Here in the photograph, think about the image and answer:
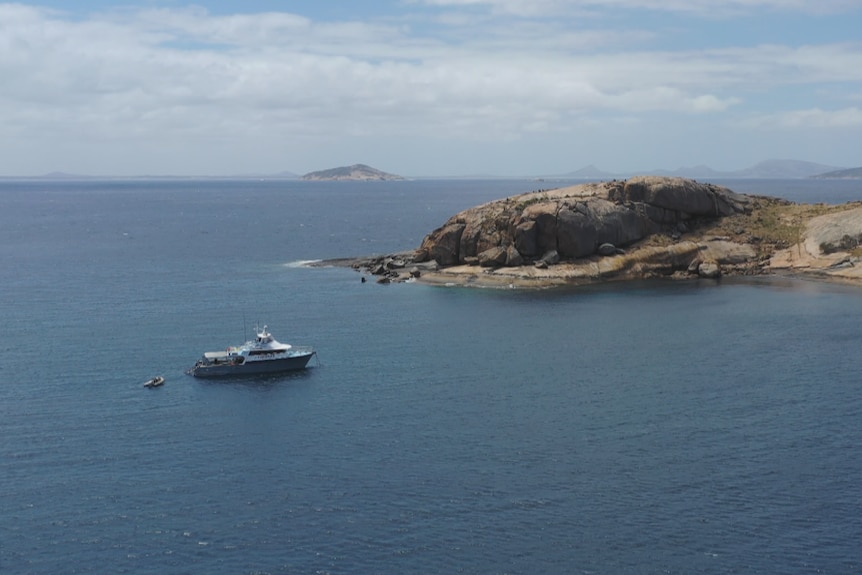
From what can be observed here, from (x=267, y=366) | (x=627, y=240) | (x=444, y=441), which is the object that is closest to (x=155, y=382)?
(x=267, y=366)

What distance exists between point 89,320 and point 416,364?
46.1 metres

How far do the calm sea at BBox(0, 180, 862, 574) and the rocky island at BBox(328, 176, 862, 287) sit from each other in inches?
845

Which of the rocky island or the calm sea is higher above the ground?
the rocky island

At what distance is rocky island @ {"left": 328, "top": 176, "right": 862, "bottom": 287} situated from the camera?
477ft

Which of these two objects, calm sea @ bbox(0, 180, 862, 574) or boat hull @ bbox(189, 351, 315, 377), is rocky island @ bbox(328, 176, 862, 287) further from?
boat hull @ bbox(189, 351, 315, 377)

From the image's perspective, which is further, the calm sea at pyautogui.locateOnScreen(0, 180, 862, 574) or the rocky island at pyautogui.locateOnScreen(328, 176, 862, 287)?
the rocky island at pyautogui.locateOnScreen(328, 176, 862, 287)

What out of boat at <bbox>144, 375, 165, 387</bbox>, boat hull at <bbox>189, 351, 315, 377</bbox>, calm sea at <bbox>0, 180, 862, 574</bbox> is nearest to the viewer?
calm sea at <bbox>0, 180, 862, 574</bbox>

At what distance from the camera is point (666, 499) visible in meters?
61.2

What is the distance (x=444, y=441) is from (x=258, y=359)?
99.1 feet

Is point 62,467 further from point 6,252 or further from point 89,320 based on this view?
point 6,252

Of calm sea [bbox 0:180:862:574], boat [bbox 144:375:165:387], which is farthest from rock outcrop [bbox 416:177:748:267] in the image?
boat [bbox 144:375:165:387]

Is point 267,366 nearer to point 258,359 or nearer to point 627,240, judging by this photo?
point 258,359

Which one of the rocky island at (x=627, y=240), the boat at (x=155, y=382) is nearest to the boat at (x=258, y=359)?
the boat at (x=155, y=382)

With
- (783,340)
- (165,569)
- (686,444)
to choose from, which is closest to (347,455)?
(165,569)
